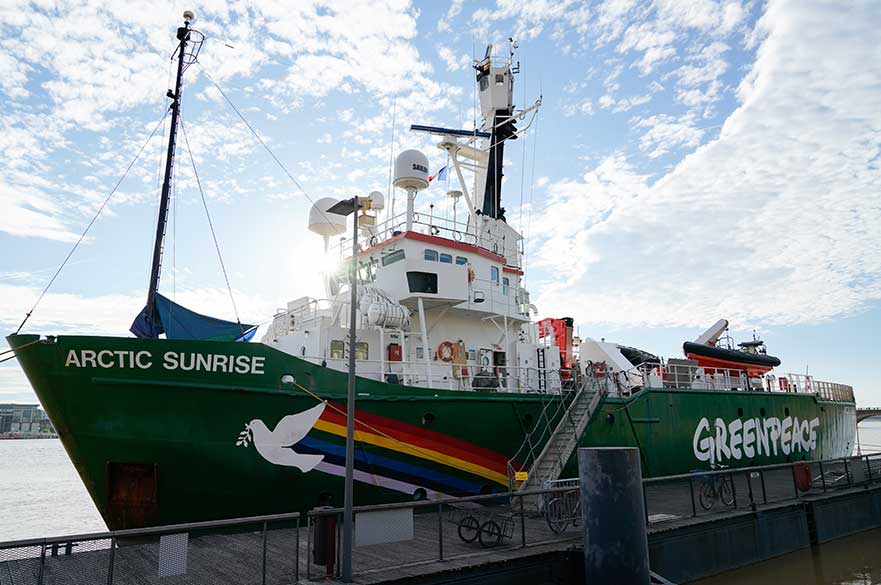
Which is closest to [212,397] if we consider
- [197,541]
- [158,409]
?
[158,409]

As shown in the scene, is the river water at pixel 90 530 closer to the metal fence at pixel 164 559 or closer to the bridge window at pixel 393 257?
the metal fence at pixel 164 559

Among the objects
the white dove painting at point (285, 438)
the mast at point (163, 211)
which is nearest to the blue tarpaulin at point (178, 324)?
the mast at point (163, 211)

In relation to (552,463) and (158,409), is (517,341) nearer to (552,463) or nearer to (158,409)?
(552,463)

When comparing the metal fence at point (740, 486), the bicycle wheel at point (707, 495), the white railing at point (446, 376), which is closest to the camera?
the metal fence at point (740, 486)

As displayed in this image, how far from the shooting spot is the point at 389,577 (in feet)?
29.3

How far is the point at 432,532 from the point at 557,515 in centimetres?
270

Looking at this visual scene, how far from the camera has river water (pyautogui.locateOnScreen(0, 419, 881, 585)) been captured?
1448cm

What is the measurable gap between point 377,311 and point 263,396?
4.34m

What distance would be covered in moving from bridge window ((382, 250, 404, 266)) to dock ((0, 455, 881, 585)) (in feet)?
25.5

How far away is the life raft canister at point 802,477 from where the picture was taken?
1730 centimetres

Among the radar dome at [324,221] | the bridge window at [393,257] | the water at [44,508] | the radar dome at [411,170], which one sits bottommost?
the water at [44,508]

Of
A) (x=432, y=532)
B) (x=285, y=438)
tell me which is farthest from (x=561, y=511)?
(x=285, y=438)

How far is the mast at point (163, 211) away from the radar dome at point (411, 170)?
6.89 meters

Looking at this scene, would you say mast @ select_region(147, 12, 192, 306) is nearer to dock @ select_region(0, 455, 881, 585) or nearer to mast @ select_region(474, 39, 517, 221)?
dock @ select_region(0, 455, 881, 585)
